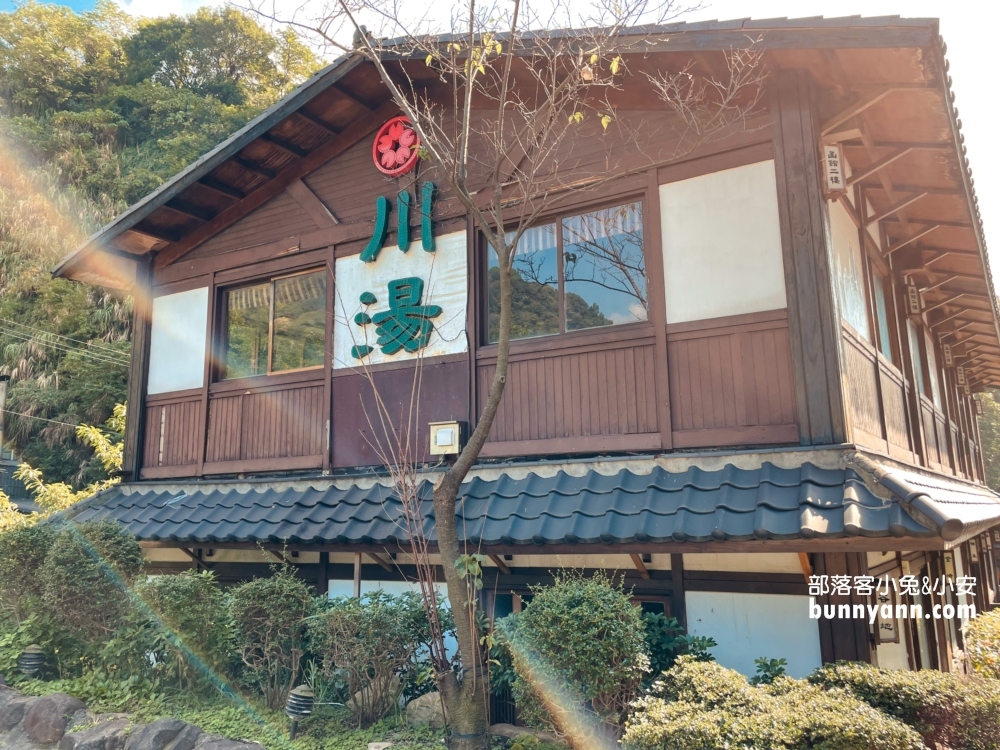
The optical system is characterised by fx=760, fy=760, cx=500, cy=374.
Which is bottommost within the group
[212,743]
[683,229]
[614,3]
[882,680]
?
[212,743]

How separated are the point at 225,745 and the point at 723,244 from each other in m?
5.58

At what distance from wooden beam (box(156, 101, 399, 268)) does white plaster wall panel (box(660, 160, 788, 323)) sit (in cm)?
390

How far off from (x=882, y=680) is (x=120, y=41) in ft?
128

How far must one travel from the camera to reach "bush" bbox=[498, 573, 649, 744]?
470 centimetres

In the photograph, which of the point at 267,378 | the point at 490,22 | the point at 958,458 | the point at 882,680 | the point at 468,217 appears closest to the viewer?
the point at 882,680

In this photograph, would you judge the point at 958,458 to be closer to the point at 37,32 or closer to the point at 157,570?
the point at 157,570

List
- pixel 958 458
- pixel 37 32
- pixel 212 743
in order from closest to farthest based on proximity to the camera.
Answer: pixel 212 743, pixel 958 458, pixel 37 32

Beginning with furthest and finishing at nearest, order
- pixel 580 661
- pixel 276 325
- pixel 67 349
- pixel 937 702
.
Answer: pixel 67 349
pixel 276 325
pixel 580 661
pixel 937 702

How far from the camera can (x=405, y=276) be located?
840 cm

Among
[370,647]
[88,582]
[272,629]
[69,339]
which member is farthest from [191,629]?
[69,339]

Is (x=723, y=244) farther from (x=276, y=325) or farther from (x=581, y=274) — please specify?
(x=276, y=325)

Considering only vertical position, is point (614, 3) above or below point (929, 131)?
above

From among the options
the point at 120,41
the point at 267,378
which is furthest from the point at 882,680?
the point at 120,41

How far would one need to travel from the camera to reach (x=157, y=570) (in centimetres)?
982
